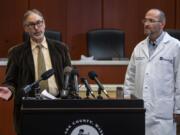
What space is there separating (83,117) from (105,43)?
3913mm

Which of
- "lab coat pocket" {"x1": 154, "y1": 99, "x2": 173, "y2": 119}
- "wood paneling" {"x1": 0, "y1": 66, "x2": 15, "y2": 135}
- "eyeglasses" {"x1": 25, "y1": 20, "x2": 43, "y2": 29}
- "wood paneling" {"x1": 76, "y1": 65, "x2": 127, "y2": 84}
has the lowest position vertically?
"wood paneling" {"x1": 0, "y1": 66, "x2": 15, "y2": 135}

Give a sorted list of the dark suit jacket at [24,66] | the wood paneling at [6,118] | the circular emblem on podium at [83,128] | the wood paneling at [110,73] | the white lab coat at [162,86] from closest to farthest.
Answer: the circular emblem on podium at [83,128] < the dark suit jacket at [24,66] < the white lab coat at [162,86] < the wood paneling at [6,118] < the wood paneling at [110,73]

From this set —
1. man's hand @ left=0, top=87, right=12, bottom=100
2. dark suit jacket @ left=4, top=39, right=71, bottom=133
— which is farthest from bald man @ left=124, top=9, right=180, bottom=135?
man's hand @ left=0, top=87, right=12, bottom=100

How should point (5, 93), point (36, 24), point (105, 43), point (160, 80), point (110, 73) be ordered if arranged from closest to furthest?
point (5, 93) < point (36, 24) < point (160, 80) < point (110, 73) < point (105, 43)

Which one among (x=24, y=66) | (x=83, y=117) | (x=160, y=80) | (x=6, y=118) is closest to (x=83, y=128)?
(x=83, y=117)

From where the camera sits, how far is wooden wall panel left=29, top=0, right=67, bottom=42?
6898 mm

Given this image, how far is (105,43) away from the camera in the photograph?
5.80 m

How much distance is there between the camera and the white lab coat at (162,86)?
3.46 meters

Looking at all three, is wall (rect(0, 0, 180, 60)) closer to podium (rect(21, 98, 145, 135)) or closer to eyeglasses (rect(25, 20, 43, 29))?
eyeglasses (rect(25, 20, 43, 29))

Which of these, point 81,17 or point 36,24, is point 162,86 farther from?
point 81,17

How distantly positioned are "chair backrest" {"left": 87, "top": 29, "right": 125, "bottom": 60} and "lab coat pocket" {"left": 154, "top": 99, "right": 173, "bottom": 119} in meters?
2.36

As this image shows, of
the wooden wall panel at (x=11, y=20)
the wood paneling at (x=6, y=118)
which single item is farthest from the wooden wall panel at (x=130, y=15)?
the wood paneling at (x=6, y=118)

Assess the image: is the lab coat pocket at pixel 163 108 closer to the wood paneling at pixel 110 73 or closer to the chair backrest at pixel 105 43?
the wood paneling at pixel 110 73

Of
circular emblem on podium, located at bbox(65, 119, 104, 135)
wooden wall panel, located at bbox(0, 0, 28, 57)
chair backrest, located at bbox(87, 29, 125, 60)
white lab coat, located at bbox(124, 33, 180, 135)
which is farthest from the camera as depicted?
wooden wall panel, located at bbox(0, 0, 28, 57)
